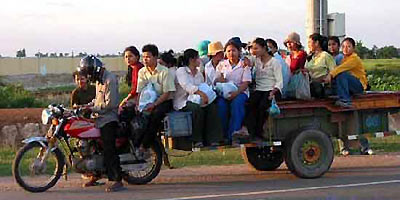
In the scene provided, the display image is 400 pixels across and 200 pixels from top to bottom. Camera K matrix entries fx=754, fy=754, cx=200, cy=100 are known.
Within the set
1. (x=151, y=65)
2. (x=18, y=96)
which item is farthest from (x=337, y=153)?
(x=18, y=96)

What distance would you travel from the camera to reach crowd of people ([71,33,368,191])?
10516mm

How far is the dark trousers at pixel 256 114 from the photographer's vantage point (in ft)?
35.7

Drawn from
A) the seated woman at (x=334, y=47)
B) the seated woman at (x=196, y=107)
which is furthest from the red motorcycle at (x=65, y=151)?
the seated woman at (x=334, y=47)

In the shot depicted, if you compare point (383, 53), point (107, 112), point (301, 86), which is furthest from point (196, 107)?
point (383, 53)

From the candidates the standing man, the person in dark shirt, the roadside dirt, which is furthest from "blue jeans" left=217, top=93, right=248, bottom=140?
the roadside dirt

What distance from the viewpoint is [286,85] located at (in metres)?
11.4

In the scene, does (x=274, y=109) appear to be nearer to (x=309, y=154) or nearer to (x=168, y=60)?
(x=309, y=154)

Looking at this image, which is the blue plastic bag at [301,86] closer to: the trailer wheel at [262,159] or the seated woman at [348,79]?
the seated woman at [348,79]

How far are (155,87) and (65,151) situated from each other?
1.52m

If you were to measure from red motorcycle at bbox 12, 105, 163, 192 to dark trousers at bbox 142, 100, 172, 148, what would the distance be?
0.17 meters

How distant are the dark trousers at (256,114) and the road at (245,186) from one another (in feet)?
2.52

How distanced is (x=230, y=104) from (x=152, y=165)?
141 centimetres

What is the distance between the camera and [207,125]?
1059cm

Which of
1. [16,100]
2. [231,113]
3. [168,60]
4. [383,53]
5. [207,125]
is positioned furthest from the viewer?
[383,53]
